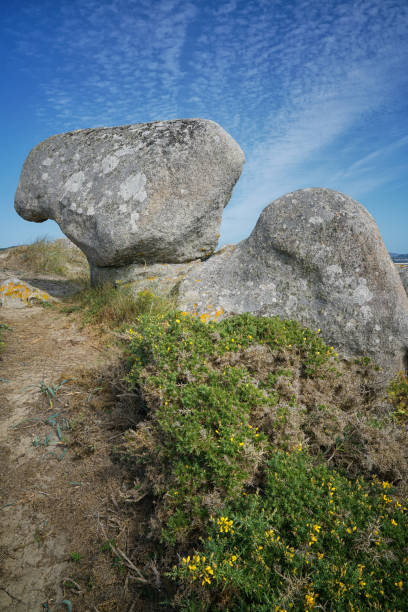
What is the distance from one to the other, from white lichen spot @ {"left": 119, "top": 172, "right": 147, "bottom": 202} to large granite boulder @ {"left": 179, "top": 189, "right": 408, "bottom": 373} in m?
2.22

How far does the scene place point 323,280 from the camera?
5160mm

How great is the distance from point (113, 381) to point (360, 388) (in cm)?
341

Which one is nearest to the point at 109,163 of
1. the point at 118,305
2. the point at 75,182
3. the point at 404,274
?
the point at 75,182

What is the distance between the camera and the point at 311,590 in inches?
80.1

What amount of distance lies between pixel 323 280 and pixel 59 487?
4.55 meters

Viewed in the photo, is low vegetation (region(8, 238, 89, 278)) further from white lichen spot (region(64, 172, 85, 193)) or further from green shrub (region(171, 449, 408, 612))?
green shrub (region(171, 449, 408, 612))

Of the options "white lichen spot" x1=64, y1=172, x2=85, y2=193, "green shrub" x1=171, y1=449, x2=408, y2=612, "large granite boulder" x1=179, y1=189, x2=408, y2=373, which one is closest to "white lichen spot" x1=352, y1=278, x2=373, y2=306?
"large granite boulder" x1=179, y1=189, x2=408, y2=373

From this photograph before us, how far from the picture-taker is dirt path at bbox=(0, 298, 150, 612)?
2.54 meters

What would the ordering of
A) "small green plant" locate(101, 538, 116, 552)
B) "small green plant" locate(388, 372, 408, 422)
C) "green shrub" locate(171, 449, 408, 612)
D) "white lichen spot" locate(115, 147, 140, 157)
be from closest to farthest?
"green shrub" locate(171, 449, 408, 612) → "small green plant" locate(101, 538, 116, 552) → "small green plant" locate(388, 372, 408, 422) → "white lichen spot" locate(115, 147, 140, 157)

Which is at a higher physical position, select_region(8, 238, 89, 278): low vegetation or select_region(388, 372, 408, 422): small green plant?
select_region(8, 238, 89, 278): low vegetation

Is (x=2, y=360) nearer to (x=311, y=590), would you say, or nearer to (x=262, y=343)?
(x=262, y=343)

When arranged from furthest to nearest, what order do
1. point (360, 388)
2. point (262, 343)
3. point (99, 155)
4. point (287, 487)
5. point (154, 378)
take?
point (99, 155) < point (360, 388) < point (262, 343) < point (154, 378) < point (287, 487)

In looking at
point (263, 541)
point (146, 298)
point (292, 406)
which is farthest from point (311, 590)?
point (146, 298)

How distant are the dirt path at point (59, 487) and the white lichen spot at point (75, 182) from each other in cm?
387
